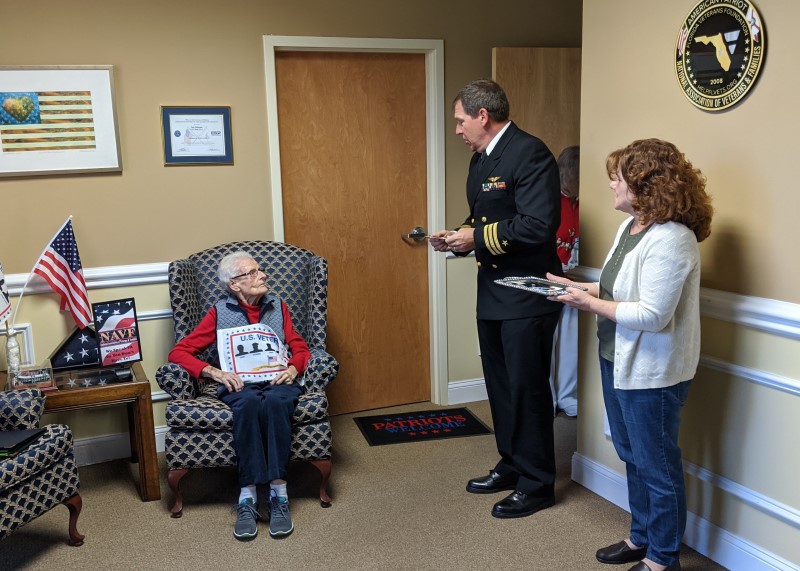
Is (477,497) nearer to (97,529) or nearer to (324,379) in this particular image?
(324,379)

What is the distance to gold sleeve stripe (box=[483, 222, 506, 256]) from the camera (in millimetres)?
2750

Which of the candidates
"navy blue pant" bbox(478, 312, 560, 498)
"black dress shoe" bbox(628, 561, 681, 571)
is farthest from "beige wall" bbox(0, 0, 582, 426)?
"black dress shoe" bbox(628, 561, 681, 571)

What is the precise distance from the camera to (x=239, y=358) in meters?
3.05

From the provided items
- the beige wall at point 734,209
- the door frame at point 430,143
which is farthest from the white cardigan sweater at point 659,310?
the door frame at point 430,143

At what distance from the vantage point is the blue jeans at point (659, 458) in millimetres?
2285

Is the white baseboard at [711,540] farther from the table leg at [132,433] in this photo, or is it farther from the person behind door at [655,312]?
the table leg at [132,433]

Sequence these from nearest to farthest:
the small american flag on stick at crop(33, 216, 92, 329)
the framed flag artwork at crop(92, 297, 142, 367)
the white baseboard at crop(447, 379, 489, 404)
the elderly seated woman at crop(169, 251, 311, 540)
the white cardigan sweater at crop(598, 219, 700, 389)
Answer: the white cardigan sweater at crop(598, 219, 700, 389)
the elderly seated woman at crop(169, 251, 311, 540)
the small american flag on stick at crop(33, 216, 92, 329)
the framed flag artwork at crop(92, 297, 142, 367)
the white baseboard at crop(447, 379, 489, 404)

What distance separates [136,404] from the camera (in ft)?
9.90

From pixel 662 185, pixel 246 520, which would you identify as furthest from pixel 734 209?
pixel 246 520

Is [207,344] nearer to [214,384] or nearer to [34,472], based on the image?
[214,384]

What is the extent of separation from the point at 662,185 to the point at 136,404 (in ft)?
6.89

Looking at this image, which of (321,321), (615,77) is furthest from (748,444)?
(321,321)

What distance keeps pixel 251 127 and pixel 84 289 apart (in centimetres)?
105

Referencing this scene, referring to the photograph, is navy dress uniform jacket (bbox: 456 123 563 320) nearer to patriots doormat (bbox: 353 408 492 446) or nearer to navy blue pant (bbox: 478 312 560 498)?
navy blue pant (bbox: 478 312 560 498)
